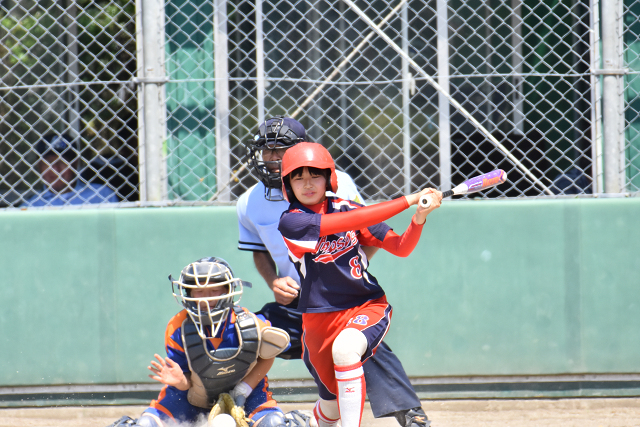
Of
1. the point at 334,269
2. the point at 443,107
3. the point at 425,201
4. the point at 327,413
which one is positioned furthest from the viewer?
the point at 443,107

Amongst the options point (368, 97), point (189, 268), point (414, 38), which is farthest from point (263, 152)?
point (414, 38)

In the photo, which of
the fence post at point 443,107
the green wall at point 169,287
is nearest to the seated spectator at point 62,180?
the green wall at point 169,287

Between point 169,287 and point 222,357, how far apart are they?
1209 mm

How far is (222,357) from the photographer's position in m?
2.95

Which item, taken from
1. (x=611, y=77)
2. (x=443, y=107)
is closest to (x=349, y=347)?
(x=443, y=107)

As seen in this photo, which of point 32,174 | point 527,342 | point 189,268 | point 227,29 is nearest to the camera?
point 189,268

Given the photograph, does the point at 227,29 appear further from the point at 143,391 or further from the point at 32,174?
the point at 143,391

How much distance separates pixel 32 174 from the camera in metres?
4.78

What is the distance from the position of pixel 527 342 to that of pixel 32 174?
3882 mm

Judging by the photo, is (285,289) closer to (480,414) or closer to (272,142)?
(272,142)

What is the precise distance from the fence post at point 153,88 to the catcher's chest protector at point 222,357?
1345 millimetres

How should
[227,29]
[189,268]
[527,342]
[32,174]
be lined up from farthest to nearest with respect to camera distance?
[32,174]
[227,29]
[527,342]
[189,268]

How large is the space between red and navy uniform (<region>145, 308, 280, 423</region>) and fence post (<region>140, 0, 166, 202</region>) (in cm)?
127

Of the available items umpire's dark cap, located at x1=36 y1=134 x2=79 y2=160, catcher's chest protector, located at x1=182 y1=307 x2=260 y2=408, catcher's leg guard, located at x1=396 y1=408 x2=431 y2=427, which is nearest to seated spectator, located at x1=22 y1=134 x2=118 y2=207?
umpire's dark cap, located at x1=36 y1=134 x2=79 y2=160
